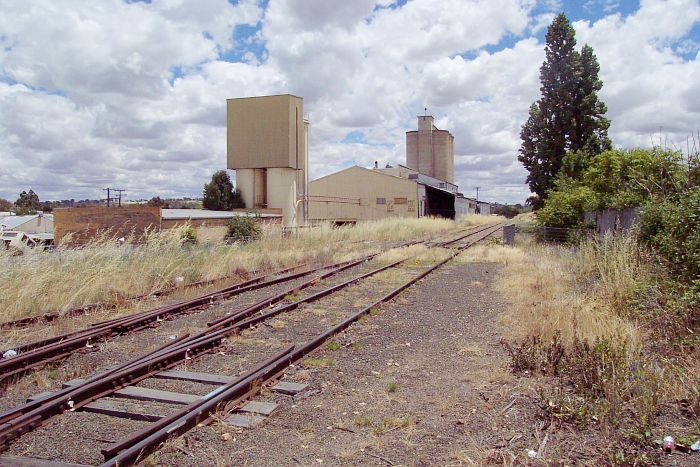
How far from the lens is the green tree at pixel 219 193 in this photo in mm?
48237

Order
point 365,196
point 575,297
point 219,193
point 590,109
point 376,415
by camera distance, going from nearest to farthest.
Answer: point 376,415
point 575,297
point 590,109
point 219,193
point 365,196

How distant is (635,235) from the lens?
10734 millimetres

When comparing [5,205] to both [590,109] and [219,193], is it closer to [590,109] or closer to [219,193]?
[219,193]

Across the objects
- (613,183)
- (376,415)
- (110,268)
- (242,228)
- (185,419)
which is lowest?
(376,415)

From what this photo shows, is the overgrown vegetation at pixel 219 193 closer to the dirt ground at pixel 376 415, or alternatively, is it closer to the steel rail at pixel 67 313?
the steel rail at pixel 67 313

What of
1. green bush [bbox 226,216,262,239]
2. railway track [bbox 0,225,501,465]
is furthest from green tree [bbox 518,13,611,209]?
railway track [bbox 0,225,501,465]

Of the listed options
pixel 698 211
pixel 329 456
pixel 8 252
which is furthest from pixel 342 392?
pixel 8 252

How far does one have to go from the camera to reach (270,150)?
4144cm

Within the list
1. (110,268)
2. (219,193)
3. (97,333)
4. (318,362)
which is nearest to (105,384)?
(318,362)

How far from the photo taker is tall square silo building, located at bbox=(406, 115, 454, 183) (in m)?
96.4

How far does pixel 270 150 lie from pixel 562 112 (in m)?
20.1

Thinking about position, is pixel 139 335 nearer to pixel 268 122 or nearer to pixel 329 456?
pixel 329 456

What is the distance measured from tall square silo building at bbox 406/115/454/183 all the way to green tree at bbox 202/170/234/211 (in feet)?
170

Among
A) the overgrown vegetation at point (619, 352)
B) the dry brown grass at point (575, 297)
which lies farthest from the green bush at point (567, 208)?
the overgrown vegetation at point (619, 352)
